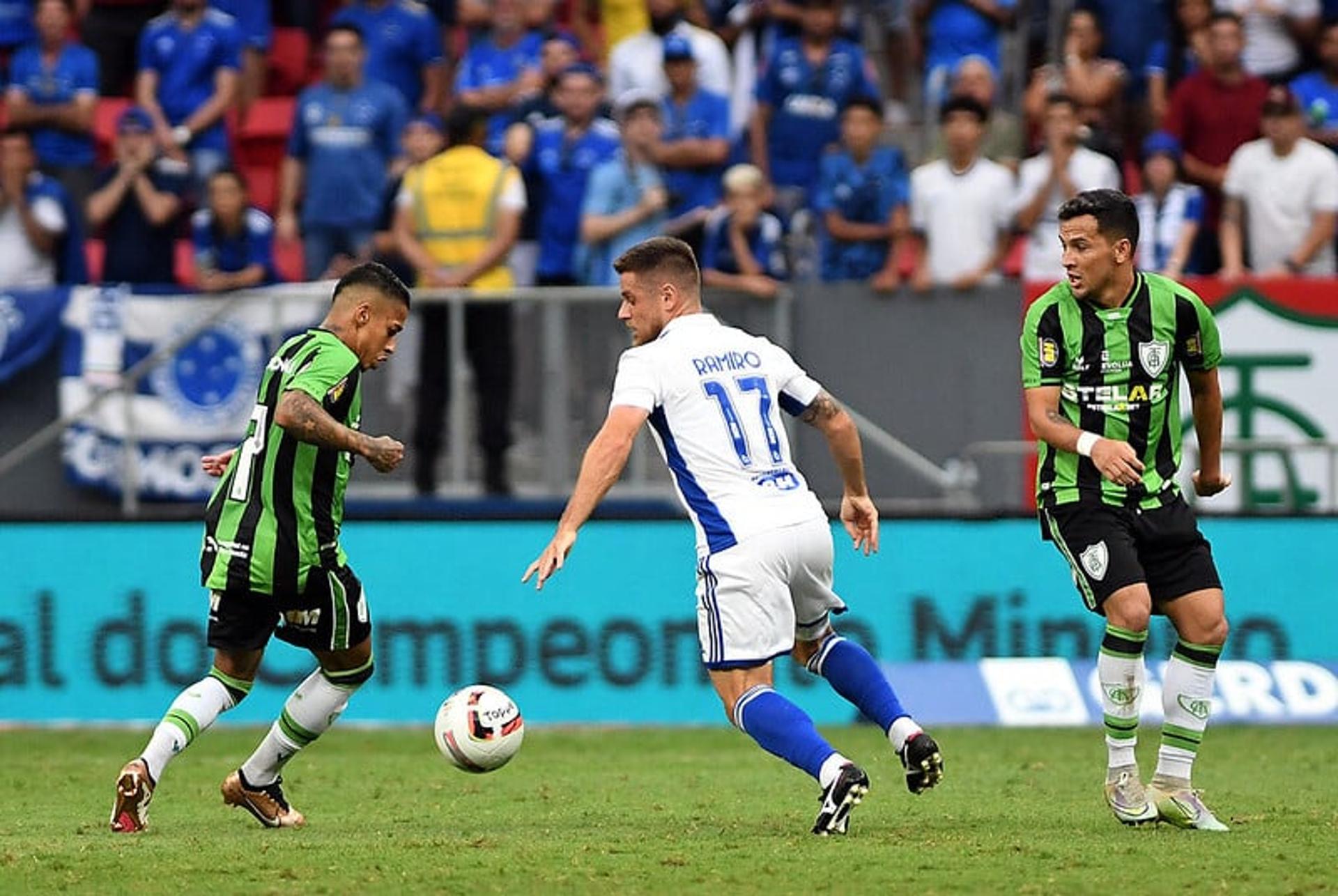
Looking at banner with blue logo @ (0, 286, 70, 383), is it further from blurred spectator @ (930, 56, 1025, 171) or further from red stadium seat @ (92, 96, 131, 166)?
blurred spectator @ (930, 56, 1025, 171)

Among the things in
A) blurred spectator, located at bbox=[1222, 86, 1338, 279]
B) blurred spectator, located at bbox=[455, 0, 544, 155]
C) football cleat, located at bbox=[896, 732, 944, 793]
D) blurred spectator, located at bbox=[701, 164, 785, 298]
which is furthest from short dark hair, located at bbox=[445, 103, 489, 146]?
football cleat, located at bbox=[896, 732, 944, 793]

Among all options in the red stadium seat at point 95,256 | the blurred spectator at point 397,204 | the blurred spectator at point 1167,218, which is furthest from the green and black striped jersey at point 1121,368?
the red stadium seat at point 95,256

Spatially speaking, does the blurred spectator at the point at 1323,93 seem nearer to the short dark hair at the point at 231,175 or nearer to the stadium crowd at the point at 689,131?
the stadium crowd at the point at 689,131

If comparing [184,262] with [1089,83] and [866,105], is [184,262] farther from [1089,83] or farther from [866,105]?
[1089,83]

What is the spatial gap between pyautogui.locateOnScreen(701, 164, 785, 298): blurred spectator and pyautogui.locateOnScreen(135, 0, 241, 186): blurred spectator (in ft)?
14.7

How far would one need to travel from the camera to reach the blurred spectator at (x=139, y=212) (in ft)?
56.6

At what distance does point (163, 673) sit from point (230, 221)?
3507mm

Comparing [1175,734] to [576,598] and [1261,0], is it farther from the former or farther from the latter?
[1261,0]

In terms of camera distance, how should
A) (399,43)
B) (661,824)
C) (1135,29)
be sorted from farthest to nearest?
(399,43)
(1135,29)
(661,824)

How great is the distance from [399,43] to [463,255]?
3102mm

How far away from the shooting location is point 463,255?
16297 mm

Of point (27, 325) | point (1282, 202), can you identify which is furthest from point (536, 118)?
point (1282, 202)

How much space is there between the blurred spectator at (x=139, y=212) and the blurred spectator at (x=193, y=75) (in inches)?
36.7

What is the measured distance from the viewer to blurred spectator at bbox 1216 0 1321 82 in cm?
1775
